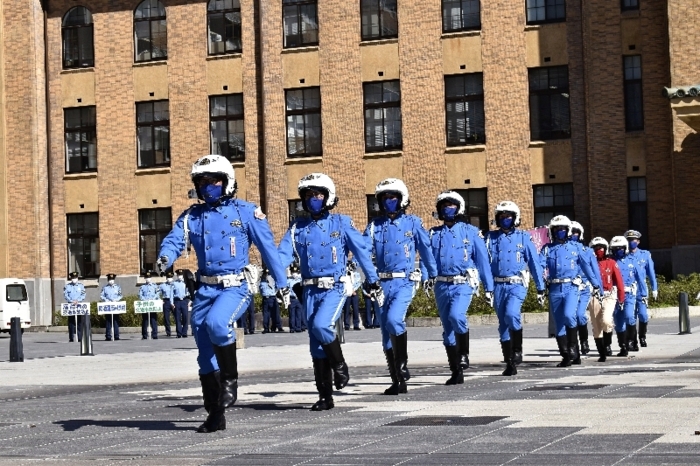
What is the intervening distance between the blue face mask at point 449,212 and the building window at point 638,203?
1104 inches

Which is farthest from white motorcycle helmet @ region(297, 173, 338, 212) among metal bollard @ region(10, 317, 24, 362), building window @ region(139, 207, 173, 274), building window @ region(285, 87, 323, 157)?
building window @ region(139, 207, 173, 274)

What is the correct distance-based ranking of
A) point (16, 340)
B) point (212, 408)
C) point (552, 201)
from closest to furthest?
point (212, 408)
point (16, 340)
point (552, 201)

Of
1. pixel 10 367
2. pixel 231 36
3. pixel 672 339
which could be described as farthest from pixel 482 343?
pixel 231 36

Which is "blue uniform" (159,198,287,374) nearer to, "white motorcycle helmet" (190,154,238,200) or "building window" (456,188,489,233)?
"white motorcycle helmet" (190,154,238,200)

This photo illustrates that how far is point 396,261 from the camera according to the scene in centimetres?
1667

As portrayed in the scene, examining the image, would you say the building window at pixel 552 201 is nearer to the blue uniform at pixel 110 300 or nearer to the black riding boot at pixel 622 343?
the blue uniform at pixel 110 300

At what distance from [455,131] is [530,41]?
12.1ft

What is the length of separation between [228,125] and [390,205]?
1354 inches

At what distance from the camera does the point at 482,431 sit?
36.9 ft

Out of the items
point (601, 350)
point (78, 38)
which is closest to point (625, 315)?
point (601, 350)

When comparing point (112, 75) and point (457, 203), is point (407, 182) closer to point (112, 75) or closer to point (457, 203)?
point (112, 75)

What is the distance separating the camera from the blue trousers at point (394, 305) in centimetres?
1647

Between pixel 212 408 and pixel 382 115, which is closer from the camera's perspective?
pixel 212 408

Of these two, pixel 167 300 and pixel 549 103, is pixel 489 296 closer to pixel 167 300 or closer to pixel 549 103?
pixel 167 300
